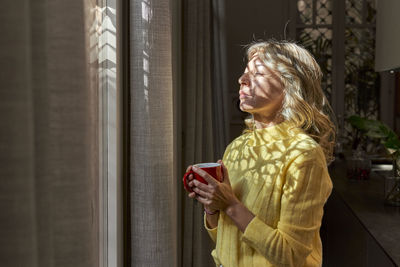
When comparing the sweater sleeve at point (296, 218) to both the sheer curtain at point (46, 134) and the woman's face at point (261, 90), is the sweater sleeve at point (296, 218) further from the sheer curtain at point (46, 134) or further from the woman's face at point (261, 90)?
the sheer curtain at point (46, 134)

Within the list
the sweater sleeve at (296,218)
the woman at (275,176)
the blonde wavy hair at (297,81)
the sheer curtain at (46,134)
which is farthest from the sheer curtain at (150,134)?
the sheer curtain at (46,134)

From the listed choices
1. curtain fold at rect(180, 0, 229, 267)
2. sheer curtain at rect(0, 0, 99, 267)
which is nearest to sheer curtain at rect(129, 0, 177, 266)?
curtain fold at rect(180, 0, 229, 267)

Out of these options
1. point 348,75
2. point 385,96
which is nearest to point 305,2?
point 348,75

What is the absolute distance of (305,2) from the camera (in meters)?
5.14

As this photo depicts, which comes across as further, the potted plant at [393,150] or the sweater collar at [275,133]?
the potted plant at [393,150]

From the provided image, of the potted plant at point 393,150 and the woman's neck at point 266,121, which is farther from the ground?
the woman's neck at point 266,121

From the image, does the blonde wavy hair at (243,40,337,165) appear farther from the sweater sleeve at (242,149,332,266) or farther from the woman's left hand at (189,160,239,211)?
the woman's left hand at (189,160,239,211)

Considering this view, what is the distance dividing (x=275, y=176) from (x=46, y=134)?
0.82m

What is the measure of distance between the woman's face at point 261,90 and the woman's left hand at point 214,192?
211 millimetres

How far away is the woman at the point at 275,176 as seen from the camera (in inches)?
46.9

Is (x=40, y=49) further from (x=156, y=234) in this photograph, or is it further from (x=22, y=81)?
(x=156, y=234)

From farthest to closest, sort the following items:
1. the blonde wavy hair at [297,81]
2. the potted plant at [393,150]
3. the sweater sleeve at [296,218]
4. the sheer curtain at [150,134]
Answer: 1. the potted plant at [393,150]
2. the sheer curtain at [150,134]
3. the blonde wavy hair at [297,81]
4. the sweater sleeve at [296,218]

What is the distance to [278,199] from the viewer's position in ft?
4.06

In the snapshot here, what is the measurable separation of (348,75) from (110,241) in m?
3.95
